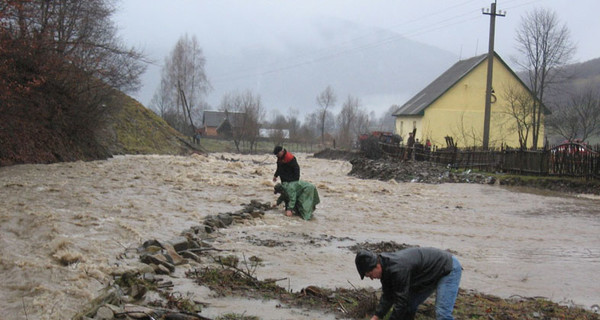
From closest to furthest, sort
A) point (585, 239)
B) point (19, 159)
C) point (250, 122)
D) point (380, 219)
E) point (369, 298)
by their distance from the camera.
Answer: point (369, 298) → point (585, 239) → point (380, 219) → point (19, 159) → point (250, 122)

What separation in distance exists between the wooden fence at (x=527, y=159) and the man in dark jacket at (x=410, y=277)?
1927 centimetres

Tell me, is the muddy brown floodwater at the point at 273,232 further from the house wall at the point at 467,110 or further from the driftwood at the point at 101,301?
the house wall at the point at 467,110

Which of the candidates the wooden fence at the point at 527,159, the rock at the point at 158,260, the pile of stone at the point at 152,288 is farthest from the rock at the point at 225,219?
the wooden fence at the point at 527,159

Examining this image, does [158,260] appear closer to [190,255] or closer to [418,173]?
[190,255]

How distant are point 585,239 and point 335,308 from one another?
906cm

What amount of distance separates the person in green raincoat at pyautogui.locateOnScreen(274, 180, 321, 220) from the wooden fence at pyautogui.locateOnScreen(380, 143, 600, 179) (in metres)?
14.0

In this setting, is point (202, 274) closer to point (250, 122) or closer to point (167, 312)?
point (167, 312)

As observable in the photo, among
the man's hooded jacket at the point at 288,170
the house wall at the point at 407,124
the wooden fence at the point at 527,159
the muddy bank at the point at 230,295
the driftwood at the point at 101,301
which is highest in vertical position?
the house wall at the point at 407,124

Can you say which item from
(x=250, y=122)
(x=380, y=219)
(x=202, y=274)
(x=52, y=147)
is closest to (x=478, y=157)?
(x=380, y=219)

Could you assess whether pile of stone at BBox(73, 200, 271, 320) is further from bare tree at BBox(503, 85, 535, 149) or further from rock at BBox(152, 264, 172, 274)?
bare tree at BBox(503, 85, 535, 149)

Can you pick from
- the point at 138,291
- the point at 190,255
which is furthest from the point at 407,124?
the point at 138,291

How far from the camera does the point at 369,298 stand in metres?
6.47

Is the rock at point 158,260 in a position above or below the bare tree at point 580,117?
below

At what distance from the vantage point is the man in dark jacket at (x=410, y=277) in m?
5.08
